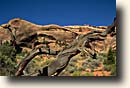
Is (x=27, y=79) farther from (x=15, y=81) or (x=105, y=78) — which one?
(x=105, y=78)

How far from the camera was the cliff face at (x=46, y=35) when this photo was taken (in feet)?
8.12

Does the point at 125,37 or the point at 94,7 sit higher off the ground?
the point at 94,7

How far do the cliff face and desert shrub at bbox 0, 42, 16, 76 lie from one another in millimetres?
54

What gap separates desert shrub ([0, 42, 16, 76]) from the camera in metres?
2.51

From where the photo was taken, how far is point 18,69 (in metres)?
2.50

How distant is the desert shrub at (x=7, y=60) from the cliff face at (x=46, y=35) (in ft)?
0.18

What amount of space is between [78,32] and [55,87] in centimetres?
41

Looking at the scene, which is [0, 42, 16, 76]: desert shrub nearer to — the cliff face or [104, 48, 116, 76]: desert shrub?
the cliff face

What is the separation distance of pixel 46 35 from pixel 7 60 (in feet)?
1.06

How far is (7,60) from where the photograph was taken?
2508 millimetres

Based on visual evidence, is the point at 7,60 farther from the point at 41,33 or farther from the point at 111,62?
the point at 111,62

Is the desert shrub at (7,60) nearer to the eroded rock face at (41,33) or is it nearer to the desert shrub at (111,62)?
the eroded rock face at (41,33)

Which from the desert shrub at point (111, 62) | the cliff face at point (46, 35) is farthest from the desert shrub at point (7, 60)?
the desert shrub at point (111, 62)

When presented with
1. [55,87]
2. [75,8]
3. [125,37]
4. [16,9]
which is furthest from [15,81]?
[125,37]
